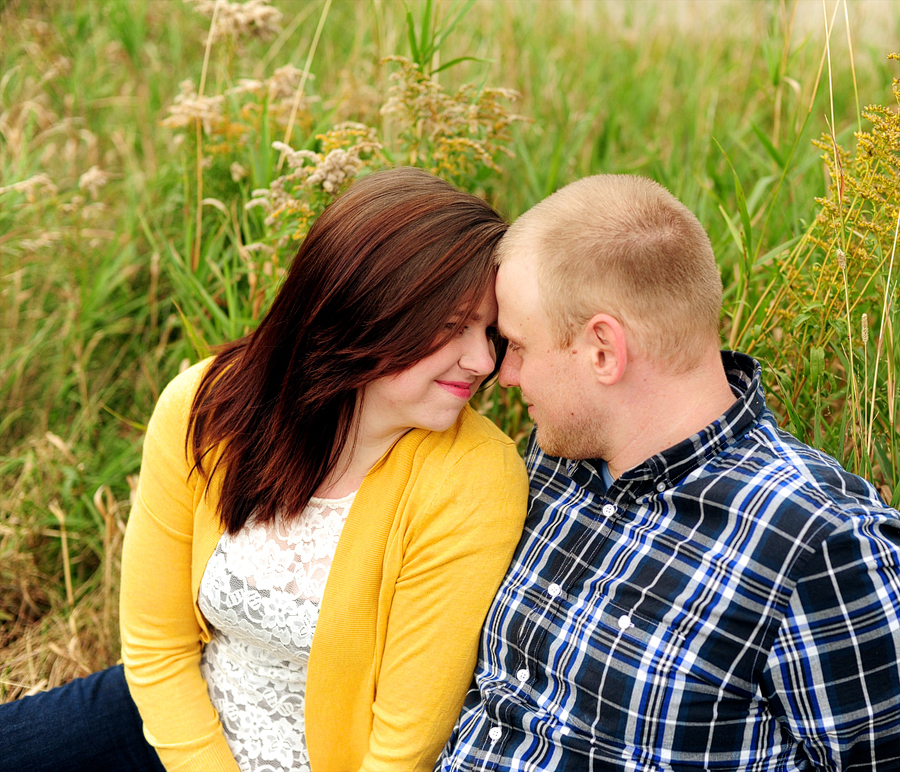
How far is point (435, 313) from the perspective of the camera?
5.50 feet

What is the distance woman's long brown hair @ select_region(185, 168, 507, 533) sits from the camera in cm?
167

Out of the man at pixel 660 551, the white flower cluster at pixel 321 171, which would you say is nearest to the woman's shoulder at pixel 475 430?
the man at pixel 660 551

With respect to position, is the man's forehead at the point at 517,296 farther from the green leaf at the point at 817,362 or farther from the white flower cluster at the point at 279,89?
the white flower cluster at the point at 279,89

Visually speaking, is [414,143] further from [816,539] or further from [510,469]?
[816,539]

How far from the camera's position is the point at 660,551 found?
1.57 meters

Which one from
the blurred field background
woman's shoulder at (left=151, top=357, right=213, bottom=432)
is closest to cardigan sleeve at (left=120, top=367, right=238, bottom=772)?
woman's shoulder at (left=151, top=357, right=213, bottom=432)

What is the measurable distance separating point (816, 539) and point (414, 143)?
5.01ft

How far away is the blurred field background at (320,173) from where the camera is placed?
6.57 feet

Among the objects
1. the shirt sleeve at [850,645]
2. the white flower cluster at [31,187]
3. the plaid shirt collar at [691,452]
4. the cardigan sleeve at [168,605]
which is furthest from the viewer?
the white flower cluster at [31,187]

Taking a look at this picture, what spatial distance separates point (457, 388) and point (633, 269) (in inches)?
17.4

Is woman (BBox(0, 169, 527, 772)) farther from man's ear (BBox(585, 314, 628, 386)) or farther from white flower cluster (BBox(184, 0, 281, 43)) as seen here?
white flower cluster (BBox(184, 0, 281, 43))

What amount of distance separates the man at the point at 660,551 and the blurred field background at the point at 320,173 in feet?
1.38

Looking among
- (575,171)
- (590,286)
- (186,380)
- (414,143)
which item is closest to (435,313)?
(590,286)

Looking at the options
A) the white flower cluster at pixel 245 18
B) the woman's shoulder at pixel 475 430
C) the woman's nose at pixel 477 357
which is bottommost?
the woman's shoulder at pixel 475 430
